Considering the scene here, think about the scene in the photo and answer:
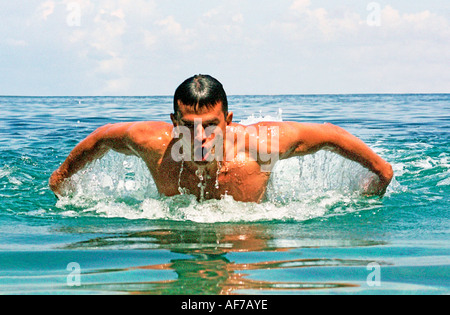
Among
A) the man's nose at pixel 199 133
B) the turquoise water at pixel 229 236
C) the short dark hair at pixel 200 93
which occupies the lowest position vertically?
the turquoise water at pixel 229 236

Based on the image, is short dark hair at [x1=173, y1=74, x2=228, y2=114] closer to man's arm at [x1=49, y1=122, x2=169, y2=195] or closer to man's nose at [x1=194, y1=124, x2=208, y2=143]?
man's nose at [x1=194, y1=124, x2=208, y2=143]

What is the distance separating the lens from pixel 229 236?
164 inches

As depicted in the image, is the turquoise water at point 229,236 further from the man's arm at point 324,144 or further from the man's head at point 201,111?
the man's head at point 201,111

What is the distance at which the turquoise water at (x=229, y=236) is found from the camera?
10.2 feet

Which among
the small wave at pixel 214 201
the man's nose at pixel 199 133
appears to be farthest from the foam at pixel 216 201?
the man's nose at pixel 199 133

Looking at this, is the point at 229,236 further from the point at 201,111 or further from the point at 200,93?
the point at 200,93

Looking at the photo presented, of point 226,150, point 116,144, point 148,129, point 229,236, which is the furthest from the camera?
point 116,144

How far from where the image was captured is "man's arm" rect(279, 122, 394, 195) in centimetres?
479

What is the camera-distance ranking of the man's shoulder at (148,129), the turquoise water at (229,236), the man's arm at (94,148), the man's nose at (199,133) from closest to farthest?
the turquoise water at (229,236) → the man's nose at (199,133) → the man's shoulder at (148,129) → the man's arm at (94,148)

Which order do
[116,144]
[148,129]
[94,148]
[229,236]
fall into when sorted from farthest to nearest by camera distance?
1. [94,148]
2. [116,144]
3. [148,129]
4. [229,236]

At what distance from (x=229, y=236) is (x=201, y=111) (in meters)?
0.95

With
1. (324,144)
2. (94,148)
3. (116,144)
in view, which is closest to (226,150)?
(324,144)
